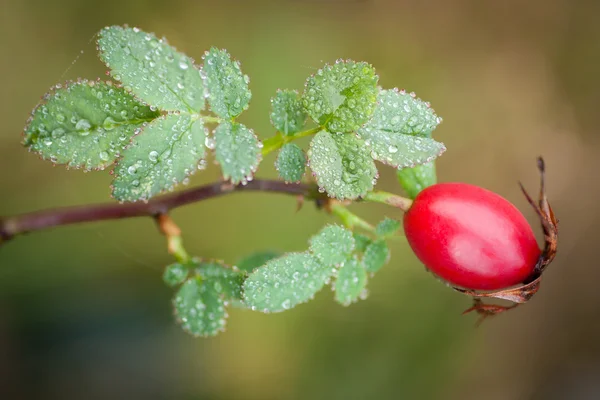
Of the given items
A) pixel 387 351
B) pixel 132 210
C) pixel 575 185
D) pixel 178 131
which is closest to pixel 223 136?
pixel 178 131

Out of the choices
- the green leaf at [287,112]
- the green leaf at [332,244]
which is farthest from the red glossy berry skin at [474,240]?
the green leaf at [287,112]

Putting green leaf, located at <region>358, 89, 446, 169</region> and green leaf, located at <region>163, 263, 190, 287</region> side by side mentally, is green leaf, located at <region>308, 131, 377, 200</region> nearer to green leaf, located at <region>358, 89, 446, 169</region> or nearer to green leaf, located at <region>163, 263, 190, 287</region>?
green leaf, located at <region>358, 89, 446, 169</region>

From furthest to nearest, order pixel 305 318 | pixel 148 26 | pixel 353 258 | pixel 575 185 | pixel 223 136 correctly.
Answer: pixel 575 185
pixel 305 318
pixel 148 26
pixel 353 258
pixel 223 136

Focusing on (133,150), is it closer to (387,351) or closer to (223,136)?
(223,136)

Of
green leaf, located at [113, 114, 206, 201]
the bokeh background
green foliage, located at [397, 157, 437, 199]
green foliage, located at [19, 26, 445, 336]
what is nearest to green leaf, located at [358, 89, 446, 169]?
green foliage, located at [19, 26, 445, 336]

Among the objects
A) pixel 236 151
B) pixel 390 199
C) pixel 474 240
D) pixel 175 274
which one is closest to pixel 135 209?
pixel 175 274

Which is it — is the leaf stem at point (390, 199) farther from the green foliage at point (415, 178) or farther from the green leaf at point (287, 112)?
the green leaf at point (287, 112)

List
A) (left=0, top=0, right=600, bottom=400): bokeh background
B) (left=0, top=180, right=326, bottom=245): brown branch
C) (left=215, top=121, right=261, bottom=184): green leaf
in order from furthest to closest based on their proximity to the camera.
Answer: (left=0, top=0, right=600, bottom=400): bokeh background
(left=0, top=180, right=326, bottom=245): brown branch
(left=215, top=121, right=261, bottom=184): green leaf
